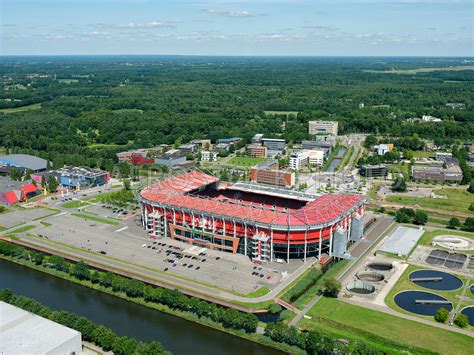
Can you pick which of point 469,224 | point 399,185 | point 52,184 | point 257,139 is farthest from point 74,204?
point 469,224

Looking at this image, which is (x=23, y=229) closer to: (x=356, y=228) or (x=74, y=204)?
(x=74, y=204)

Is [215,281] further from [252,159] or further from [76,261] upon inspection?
[252,159]

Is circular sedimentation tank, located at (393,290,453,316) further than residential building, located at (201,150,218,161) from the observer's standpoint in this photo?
No

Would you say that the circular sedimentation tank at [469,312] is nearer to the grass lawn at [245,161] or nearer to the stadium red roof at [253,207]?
the stadium red roof at [253,207]

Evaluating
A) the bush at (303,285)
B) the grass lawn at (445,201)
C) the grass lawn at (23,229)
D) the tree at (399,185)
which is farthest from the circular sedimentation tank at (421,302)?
the grass lawn at (23,229)

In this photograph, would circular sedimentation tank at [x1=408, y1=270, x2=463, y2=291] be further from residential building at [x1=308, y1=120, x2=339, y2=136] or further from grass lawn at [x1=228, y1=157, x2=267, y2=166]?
residential building at [x1=308, y1=120, x2=339, y2=136]

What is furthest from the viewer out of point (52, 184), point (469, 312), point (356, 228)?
point (52, 184)

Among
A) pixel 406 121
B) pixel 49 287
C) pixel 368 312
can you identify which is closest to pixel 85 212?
pixel 49 287

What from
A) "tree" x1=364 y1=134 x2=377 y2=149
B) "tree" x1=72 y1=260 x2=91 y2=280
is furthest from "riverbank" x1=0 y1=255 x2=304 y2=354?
"tree" x1=364 y1=134 x2=377 y2=149
